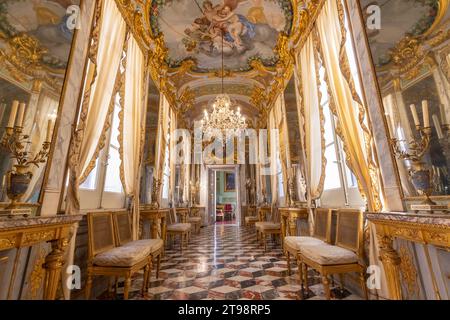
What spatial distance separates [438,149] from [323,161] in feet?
7.01

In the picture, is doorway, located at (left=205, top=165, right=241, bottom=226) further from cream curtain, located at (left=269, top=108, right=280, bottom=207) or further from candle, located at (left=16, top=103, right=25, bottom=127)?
candle, located at (left=16, top=103, right=25, bottom=127)

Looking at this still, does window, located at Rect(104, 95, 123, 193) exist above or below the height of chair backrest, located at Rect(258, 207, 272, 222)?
above

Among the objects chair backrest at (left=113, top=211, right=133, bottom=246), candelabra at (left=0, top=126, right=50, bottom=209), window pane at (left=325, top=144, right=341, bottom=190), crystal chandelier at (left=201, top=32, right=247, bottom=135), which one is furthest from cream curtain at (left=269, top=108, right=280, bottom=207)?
candelabra at (left=0, top=126, right=50, bottom=209)

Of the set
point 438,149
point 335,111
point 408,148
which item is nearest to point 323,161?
point 335,111

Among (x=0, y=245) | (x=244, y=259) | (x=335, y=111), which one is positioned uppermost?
(x=335, y=111)

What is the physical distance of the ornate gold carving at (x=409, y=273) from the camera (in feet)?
6.15

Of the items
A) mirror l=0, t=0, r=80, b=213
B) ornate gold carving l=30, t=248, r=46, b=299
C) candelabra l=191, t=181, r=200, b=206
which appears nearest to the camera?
mirror l=0, t=0, r=80, b=213

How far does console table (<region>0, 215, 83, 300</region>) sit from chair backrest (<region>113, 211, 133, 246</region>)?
3.62ft

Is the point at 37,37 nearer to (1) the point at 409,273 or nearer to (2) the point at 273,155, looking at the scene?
(1) the point at 409,273

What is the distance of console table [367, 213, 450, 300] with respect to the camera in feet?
4.28

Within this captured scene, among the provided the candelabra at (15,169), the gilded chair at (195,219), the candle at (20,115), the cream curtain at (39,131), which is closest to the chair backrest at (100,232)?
the cream curtain at (39,131)

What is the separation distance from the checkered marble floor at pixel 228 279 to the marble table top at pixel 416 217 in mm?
1506

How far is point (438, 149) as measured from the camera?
163 centimetres
